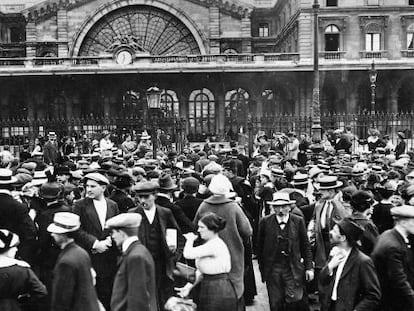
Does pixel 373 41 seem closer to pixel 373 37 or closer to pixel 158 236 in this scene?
pixel 373 37

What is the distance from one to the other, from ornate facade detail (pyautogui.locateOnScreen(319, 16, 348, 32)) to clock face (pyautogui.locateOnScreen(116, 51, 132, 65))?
468 inches

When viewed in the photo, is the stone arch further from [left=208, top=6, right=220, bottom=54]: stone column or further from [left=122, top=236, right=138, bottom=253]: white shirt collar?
[left=122, top=236, right=138, bottom=253]: white shirt collar

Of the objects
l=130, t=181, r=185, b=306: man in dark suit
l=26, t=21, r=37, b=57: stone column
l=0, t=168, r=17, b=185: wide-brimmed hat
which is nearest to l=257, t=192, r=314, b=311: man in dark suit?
l=130, t=181, r=185, b=306: man in dark suit

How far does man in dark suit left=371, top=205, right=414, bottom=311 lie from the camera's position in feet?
19.9

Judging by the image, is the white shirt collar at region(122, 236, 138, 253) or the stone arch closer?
the white shirt collar at region(122, 236, 138, 253)

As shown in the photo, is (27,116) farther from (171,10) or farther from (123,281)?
(123,281)

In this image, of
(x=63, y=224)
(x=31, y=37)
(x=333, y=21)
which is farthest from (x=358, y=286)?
(x=31, y=37)

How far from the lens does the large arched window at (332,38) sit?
131 feet

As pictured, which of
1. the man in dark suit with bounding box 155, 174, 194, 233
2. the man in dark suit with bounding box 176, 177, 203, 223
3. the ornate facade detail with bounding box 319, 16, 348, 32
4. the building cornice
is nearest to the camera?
the man in dark suit with bounding box 155, 174, 194, 233

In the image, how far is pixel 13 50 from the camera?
48656mm

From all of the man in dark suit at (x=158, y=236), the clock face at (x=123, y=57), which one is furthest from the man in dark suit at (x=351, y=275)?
the clock face at (x=123, y=57)

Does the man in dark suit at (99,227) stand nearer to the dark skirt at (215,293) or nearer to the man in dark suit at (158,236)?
the man in dark suit at (158,236)

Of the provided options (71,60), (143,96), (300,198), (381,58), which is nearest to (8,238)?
(300,198)

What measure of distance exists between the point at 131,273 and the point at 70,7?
42097 mm
